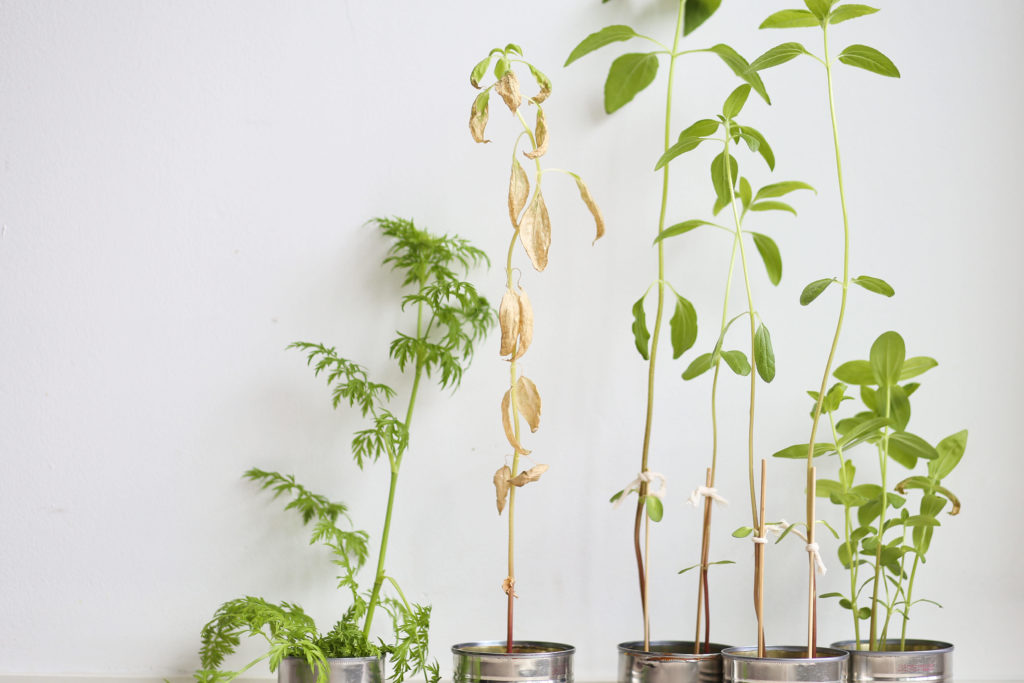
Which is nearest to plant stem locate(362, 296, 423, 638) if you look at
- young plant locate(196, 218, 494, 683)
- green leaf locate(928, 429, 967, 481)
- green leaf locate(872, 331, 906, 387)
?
young plant locate(196, 218, 494, 683)

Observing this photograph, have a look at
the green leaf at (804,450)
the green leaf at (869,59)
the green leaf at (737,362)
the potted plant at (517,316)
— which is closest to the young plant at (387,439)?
the potted plant at (517,316)

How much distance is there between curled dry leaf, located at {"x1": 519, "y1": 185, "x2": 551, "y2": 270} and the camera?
92cm

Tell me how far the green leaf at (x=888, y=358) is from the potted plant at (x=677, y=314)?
13 centimetres

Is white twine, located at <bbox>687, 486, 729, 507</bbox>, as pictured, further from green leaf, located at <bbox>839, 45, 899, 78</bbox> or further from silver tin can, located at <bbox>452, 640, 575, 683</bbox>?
green leaf, located at <bbox>839, 45, 899, 78</bbox>

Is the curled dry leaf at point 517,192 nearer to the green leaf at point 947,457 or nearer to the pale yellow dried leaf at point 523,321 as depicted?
the pale yellow dried leaf at point 523,321

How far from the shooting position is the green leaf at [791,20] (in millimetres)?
1029

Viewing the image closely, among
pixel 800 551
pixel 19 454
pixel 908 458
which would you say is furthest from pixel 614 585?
pixel 19 454

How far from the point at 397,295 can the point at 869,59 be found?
2.30 ft

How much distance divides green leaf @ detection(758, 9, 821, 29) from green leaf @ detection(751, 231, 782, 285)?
0.27 metres

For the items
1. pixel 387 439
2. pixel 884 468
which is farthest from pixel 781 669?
pixel 387 439

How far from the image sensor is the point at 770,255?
3.72 ft

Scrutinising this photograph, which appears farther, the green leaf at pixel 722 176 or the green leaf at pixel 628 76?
the green leaf at pixel 628 76

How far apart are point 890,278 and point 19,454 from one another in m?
1.32

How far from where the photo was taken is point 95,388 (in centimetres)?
120
